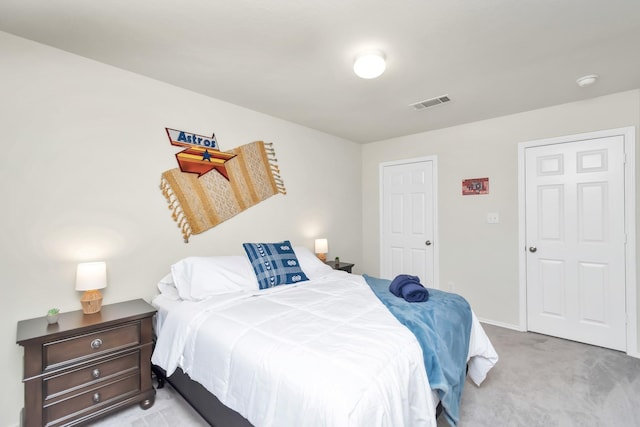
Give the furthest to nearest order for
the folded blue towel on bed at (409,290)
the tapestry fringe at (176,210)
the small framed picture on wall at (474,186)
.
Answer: the small framed picture on wall at (474,186) < the tapestry fringe at (176,210) < the folded blue towel on bed at (409,290)

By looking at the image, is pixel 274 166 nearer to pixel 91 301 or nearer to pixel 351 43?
pixel 351 43

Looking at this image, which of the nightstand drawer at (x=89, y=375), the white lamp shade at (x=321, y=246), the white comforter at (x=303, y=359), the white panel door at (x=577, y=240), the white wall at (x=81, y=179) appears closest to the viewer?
the white comforter at (x=303, y=359)

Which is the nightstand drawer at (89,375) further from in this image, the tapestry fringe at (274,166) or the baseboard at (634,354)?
the baseboard at (634,354)

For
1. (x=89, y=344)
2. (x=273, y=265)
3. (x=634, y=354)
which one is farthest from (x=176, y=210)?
(x=634, y=354)

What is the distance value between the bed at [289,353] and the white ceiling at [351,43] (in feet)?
5.09

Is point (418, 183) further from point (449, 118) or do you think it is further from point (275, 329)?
point (275, 329)

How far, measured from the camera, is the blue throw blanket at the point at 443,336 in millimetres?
1549

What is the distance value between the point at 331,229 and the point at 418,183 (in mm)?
1348

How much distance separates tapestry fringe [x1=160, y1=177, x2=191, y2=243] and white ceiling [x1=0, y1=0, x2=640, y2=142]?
2.93 feet

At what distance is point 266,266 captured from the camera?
2605 mm

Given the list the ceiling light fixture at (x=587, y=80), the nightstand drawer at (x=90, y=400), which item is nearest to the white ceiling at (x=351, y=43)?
the ceiling light fixture at (x=587, y=80)

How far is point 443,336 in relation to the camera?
1.74 m

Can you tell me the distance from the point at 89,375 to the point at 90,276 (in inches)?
23.7

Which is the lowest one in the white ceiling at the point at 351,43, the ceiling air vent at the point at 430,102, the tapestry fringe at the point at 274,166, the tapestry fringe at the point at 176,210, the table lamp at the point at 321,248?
the table lamp at the point at 321,248
